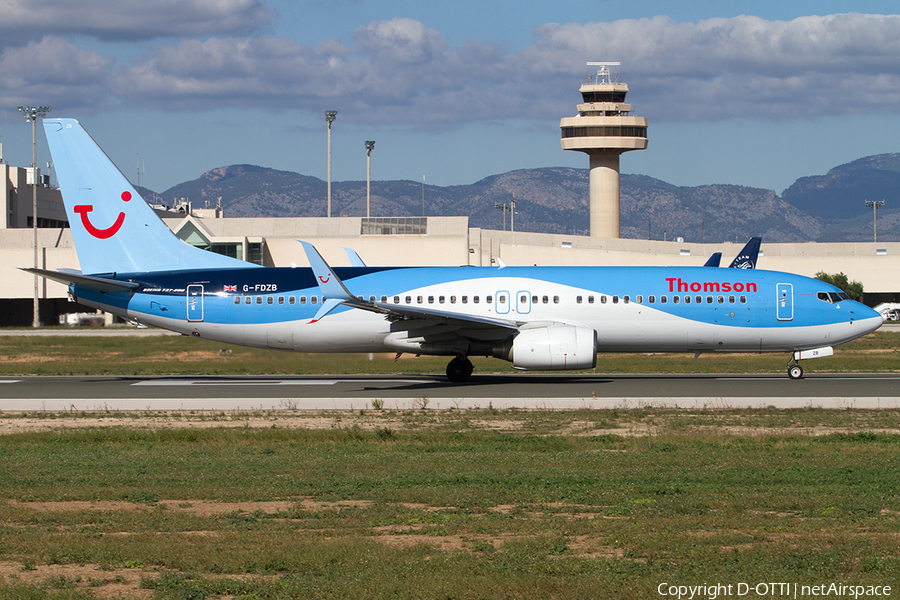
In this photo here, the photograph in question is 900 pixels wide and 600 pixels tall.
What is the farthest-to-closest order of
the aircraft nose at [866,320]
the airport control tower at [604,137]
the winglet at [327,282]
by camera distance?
the airport control tower at [604,137] → the aircraft nose at [866,320] → the winglet at [327,282]

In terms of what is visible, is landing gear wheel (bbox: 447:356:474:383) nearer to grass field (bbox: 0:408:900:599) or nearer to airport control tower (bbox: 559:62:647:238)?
grass field (bbox: 0:408:900:599)

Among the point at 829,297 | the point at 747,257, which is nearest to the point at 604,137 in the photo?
the point at 747,257

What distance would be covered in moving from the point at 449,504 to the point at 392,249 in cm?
6627

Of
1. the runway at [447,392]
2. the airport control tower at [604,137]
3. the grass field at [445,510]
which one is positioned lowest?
the grass field at [445,510]

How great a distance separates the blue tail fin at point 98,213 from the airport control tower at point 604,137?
A: 89.2 metres

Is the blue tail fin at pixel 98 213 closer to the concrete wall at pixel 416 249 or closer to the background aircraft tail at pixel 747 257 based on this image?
the background aircraft tail at pixel 747 257

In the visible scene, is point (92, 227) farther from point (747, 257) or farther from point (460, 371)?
point (747, 257)

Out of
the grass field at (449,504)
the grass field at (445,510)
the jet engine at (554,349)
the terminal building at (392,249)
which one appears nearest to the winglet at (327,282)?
the jet engine at (554,349)

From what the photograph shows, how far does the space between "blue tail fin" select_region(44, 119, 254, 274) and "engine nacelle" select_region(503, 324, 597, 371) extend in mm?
12181

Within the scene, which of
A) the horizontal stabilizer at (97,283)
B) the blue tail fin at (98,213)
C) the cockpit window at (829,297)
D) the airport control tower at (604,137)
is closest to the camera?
the horizontal stabilizer at (97,283)

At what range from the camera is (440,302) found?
1236 inches

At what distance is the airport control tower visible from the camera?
118 metres

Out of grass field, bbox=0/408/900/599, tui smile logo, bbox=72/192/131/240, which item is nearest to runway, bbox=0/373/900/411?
grass field, bbox=0/408/900/599

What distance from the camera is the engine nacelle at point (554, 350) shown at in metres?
28.7
